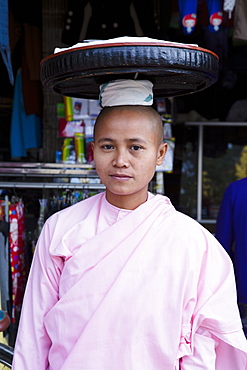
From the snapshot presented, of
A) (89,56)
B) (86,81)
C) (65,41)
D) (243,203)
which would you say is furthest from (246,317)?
(65,41)

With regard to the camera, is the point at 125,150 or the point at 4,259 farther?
the point at 4,259

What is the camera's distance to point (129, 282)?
151 centimetres

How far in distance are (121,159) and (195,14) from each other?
2.46 metres

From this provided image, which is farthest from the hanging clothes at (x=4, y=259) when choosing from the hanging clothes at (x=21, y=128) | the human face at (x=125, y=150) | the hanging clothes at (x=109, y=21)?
the hanging clothes at (x=109, y=21)

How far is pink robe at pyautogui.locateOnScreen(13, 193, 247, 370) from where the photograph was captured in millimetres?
1496

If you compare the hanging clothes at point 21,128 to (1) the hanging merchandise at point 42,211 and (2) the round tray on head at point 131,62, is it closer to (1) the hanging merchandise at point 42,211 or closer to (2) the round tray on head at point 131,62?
(1) the hanging merchandise at point 42,211

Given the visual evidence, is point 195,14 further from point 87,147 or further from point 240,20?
point 87,147

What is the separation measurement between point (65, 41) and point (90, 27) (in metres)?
0.28

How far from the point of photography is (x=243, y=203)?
269 cm

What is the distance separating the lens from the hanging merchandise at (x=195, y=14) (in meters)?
3.53

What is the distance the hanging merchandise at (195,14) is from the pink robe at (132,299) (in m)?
2.36

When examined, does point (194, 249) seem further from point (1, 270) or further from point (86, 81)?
point (1, 270)

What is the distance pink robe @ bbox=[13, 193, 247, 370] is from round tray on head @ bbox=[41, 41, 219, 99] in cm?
50

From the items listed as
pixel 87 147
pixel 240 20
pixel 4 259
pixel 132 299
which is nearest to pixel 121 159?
pixel 132 299
